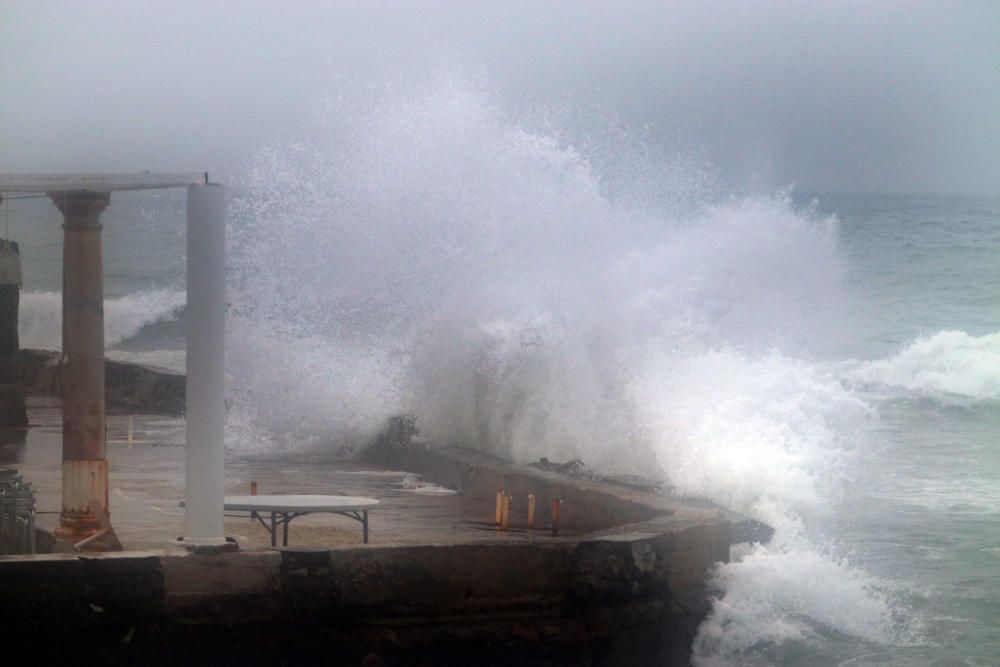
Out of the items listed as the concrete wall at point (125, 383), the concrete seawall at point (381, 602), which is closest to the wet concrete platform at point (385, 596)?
the concrete seawall at point (381, 602)

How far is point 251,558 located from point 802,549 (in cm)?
435

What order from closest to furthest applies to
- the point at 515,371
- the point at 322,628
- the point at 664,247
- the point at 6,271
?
the point at 322,628, the point at 515,371, the point at 6,271, the point at 664,247

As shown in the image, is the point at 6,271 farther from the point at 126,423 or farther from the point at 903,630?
the point at 903,630

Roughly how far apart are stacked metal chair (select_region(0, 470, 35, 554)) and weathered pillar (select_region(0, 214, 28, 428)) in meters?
5.93

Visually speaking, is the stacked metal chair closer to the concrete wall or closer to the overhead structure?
the overhead structure

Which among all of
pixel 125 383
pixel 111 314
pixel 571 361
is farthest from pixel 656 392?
pixel 111 314

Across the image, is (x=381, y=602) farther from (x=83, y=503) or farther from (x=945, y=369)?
(x=945, y=369)

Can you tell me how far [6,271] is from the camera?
47.8ft

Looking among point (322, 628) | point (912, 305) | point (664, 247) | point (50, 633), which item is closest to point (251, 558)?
point (322, 628)

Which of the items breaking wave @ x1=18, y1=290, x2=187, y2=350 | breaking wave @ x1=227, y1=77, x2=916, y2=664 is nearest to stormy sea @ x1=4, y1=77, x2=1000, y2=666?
breaking wave @ x1=227, y1=77, x2=916, y2=664

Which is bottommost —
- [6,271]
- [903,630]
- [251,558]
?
[903,630]

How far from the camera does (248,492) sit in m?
11.5

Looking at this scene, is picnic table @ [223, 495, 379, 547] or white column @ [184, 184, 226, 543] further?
picnic table @ [223, 495, 379, 547]

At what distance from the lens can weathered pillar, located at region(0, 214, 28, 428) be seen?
1449cm
